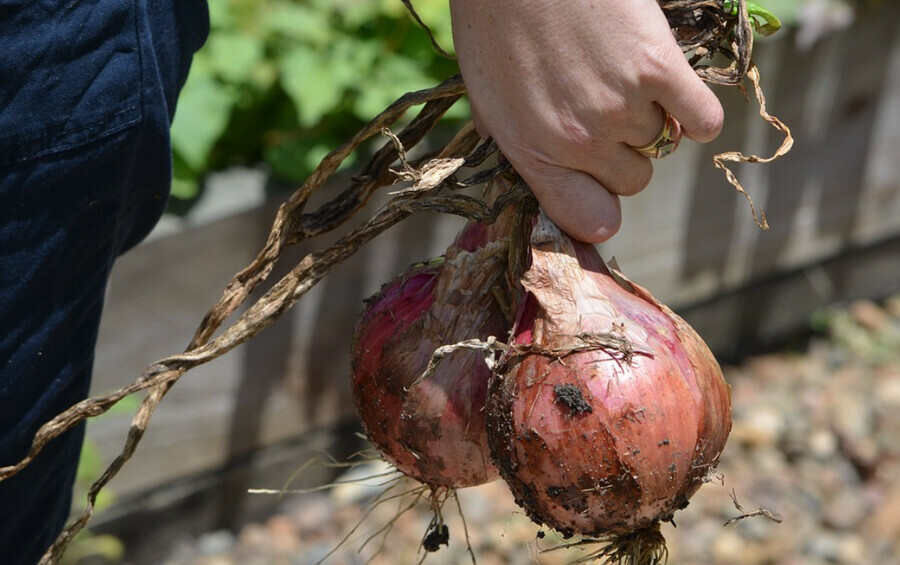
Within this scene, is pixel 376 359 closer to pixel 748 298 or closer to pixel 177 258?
pixel 177 258

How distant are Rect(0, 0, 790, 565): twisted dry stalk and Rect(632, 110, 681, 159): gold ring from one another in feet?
0.35

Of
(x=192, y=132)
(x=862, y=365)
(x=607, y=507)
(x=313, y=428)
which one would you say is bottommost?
(x=862, y=365)

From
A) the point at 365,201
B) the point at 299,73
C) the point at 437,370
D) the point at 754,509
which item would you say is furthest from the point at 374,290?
the point at 437,370

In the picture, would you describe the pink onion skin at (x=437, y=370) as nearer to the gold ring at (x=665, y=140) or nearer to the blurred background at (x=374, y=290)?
the gold ring at (x=665, y=140)

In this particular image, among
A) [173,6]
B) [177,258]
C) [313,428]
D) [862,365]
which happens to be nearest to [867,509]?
[862,365]

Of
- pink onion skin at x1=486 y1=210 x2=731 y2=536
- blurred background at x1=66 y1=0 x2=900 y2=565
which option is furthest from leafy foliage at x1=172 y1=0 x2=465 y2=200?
pink onion skin at x1=486 y1=210 x2=731 y2=536

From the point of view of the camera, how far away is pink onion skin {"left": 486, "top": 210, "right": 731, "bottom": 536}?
1.01 meters

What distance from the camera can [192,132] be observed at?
2336mm

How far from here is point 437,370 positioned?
44.6 inches

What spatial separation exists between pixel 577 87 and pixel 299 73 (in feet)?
5.37

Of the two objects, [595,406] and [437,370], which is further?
[437,370]

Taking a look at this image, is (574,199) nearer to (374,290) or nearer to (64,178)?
(64,178)

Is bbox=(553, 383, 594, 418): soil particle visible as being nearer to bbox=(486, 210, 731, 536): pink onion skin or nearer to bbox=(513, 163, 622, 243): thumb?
bbox=(486, 210, 731, 536): pink onion skin

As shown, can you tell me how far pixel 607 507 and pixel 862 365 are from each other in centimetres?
240
